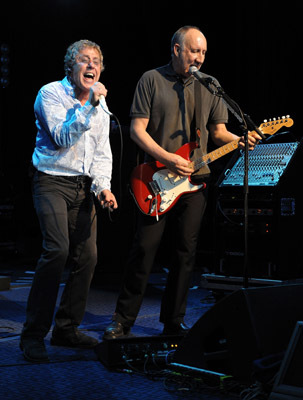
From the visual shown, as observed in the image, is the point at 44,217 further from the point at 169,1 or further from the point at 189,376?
the point at 169,1

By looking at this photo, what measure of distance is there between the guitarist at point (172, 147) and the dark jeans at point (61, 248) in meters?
0.30

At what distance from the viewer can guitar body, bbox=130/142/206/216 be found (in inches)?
147

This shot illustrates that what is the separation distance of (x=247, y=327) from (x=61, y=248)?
122cm

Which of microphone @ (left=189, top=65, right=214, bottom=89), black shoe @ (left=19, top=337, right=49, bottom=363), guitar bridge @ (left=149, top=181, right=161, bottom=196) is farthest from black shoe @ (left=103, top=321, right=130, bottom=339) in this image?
microphone @ (left=189, top=65, right=214, bottom=89)

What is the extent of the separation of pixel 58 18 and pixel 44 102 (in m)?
6.81

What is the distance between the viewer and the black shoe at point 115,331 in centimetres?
364

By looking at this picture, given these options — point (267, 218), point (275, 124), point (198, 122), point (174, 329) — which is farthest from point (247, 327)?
point (267, 218)

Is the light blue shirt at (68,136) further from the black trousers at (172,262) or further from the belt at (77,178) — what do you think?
the black trousers at (172,262)

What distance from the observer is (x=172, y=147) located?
3744 mm

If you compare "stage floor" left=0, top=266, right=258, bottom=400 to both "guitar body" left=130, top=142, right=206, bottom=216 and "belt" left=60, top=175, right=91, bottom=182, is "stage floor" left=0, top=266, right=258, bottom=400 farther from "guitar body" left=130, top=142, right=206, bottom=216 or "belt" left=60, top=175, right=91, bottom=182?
"belt" left=60, top=175, right=91, bottom=182

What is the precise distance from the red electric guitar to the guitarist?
0.05 meters

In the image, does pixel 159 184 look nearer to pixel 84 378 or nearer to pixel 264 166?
pixel 84 378

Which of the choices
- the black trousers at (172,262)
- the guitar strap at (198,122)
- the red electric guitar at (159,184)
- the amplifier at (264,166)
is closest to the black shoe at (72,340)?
the black trousers at (172,262)

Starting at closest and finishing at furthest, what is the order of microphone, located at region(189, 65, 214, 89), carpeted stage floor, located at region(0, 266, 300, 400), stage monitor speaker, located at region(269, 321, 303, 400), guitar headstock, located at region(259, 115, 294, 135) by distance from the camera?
stage monitor speaker, located at region(269, 321, 303, 400) < carpeted stage floor, located at region(0, 266, 300, 400) < microphone, located at region(189, 65, 214, 89) < guitar headstock, located at region(259, 115, 294, 135)
